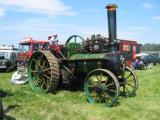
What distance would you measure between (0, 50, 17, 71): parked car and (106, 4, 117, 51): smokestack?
1156cm

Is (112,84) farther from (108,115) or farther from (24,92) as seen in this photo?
(24,92)

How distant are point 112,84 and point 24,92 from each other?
10.9ft

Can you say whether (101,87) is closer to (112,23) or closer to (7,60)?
(112,23)

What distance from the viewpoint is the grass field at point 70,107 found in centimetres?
732

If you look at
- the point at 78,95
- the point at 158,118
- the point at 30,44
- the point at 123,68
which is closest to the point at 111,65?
the point at 123,68

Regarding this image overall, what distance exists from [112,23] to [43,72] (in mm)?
2908

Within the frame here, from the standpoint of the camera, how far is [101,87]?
8562 mm

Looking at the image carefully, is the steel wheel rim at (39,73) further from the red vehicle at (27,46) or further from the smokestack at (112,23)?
the red vehicle at (27,46)

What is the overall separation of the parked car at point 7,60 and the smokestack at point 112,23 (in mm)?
11562

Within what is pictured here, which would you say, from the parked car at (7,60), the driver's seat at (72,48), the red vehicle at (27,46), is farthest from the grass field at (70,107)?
the parked car at (7,60)

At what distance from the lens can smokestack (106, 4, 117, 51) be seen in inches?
360

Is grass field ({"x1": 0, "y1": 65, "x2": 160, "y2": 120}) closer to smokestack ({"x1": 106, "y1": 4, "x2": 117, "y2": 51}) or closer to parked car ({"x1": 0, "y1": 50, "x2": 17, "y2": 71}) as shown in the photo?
smokestack ({"x1": 106, "y1": 4, "x2": 117, "y2": 51})

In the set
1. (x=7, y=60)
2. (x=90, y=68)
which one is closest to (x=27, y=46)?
(x=7, y=60)

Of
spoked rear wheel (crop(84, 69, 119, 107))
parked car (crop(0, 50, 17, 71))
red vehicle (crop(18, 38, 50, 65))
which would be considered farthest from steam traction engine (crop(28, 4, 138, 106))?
parked car (crop(0, 50, 17, 71))
